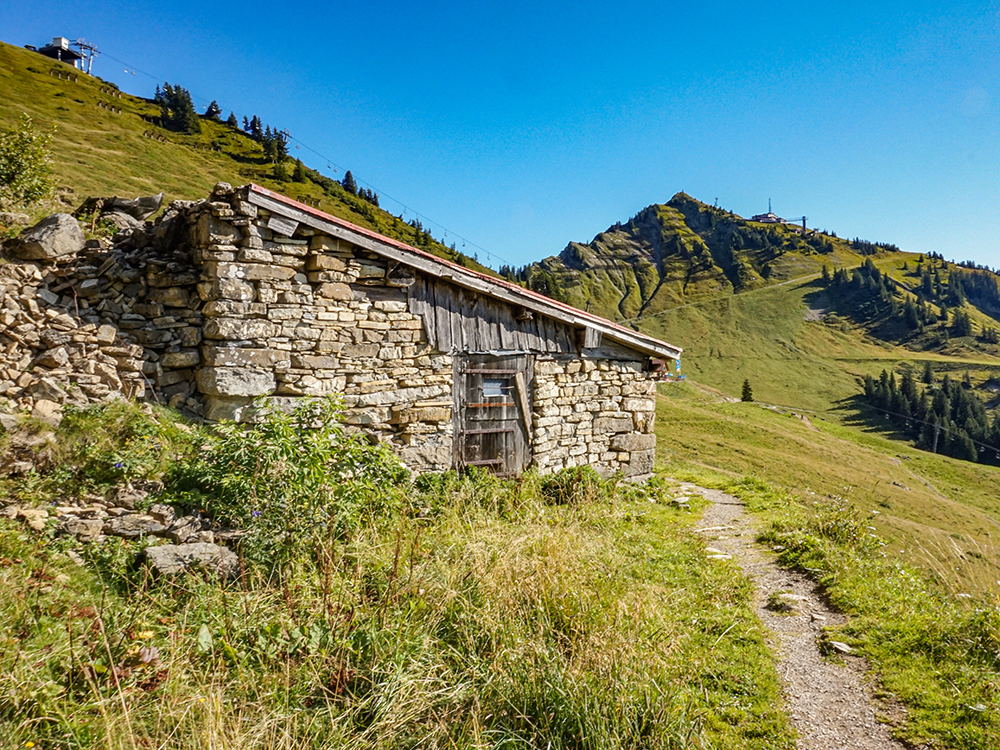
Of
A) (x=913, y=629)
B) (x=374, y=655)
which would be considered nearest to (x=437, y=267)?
(x=374, y=655)

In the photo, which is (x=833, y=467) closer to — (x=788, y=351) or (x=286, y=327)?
(x=286, y=327)

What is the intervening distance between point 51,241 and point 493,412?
7.01 m

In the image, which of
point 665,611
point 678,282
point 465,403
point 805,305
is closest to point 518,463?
point 465,403

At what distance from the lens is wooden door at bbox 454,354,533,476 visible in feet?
30.1

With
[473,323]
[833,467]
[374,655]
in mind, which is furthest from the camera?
[833,467]

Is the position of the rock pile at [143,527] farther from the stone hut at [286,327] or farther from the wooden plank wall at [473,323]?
the wooden plank wall at [473,323]

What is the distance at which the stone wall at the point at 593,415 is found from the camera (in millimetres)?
10219

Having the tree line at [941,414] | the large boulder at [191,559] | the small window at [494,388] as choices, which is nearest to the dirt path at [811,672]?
the small window at [494,388]

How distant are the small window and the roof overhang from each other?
151 cm

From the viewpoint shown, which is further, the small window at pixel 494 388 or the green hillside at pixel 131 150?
the green hillside at pixel 131 150

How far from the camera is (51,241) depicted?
697 centimetres

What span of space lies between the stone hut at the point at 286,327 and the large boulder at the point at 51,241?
0.16m

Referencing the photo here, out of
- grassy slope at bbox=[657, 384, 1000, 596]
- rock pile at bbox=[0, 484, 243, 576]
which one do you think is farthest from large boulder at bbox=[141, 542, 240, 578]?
grassy slope at bbox=[657, 384, 1000, 596]

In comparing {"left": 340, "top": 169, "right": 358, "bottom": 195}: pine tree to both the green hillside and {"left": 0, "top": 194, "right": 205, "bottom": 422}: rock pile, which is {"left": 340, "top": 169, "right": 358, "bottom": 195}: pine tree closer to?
the green hillside
